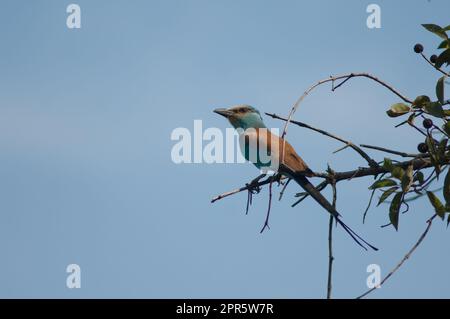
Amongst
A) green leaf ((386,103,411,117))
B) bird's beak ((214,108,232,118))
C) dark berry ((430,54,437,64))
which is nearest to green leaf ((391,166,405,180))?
green leaf ((386,103,411,117))

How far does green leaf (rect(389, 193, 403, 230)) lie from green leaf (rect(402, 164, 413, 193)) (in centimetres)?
5

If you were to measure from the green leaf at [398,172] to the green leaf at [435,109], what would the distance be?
308 millimetres

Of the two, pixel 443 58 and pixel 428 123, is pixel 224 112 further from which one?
pixel 428 123

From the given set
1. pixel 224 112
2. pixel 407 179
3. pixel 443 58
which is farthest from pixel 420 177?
pixel 224 112

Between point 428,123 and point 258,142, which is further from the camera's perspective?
point 258,142

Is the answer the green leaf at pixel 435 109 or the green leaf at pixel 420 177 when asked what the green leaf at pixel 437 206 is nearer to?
the green leaf at pixel 420 177

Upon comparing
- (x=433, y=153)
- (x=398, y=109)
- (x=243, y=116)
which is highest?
(x=243, y=116)

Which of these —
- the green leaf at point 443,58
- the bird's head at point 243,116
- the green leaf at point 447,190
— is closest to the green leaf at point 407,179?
the green leaf at point 447,190

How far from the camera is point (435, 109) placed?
8.87 ft

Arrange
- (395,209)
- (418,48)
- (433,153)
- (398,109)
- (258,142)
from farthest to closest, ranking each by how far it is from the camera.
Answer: (258,142) → (418,48) → (398,109) → (395,209) → (433,153)

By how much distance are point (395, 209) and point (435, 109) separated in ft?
1.56

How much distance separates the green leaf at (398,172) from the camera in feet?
8.55
